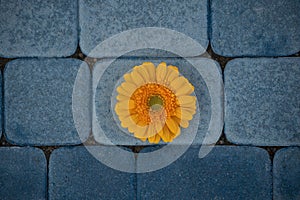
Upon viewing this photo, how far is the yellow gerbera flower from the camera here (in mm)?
862

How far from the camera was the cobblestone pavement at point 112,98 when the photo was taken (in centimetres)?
96

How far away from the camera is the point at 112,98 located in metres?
0.97

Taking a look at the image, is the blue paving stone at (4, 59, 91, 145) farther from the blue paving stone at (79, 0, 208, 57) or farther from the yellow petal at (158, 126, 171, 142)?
the yellow petal at (158, 126, 171, 142)

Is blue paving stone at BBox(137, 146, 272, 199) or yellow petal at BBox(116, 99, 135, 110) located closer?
yellow petal at BBox(116, 99, 135, 110)

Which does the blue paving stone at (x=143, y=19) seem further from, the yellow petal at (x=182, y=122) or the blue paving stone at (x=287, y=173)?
the blue paving stone at (x=287, y=173)

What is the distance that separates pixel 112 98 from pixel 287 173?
0.55m

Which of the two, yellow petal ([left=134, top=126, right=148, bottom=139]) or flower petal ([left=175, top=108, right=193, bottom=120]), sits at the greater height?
flower petal ([left=175, top=108, right=193, bottom=120])

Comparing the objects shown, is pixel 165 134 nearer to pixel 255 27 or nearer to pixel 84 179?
pixel 84 179

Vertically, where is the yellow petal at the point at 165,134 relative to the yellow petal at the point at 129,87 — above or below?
below

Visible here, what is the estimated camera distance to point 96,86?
0.97 meters

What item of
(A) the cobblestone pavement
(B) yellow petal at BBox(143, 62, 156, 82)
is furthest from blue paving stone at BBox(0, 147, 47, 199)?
(B) yellow petal at BBox(143, 62, 156, 82)

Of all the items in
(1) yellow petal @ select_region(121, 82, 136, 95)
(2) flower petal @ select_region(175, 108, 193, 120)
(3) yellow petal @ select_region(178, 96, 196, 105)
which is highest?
(1) yellow petal @ select_region(121, 82, 136, 95)

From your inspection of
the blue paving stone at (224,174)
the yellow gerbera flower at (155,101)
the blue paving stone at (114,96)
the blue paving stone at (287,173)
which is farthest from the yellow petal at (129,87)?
the blue paving stone at (287,173)

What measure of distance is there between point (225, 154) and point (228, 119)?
0.10 metres
